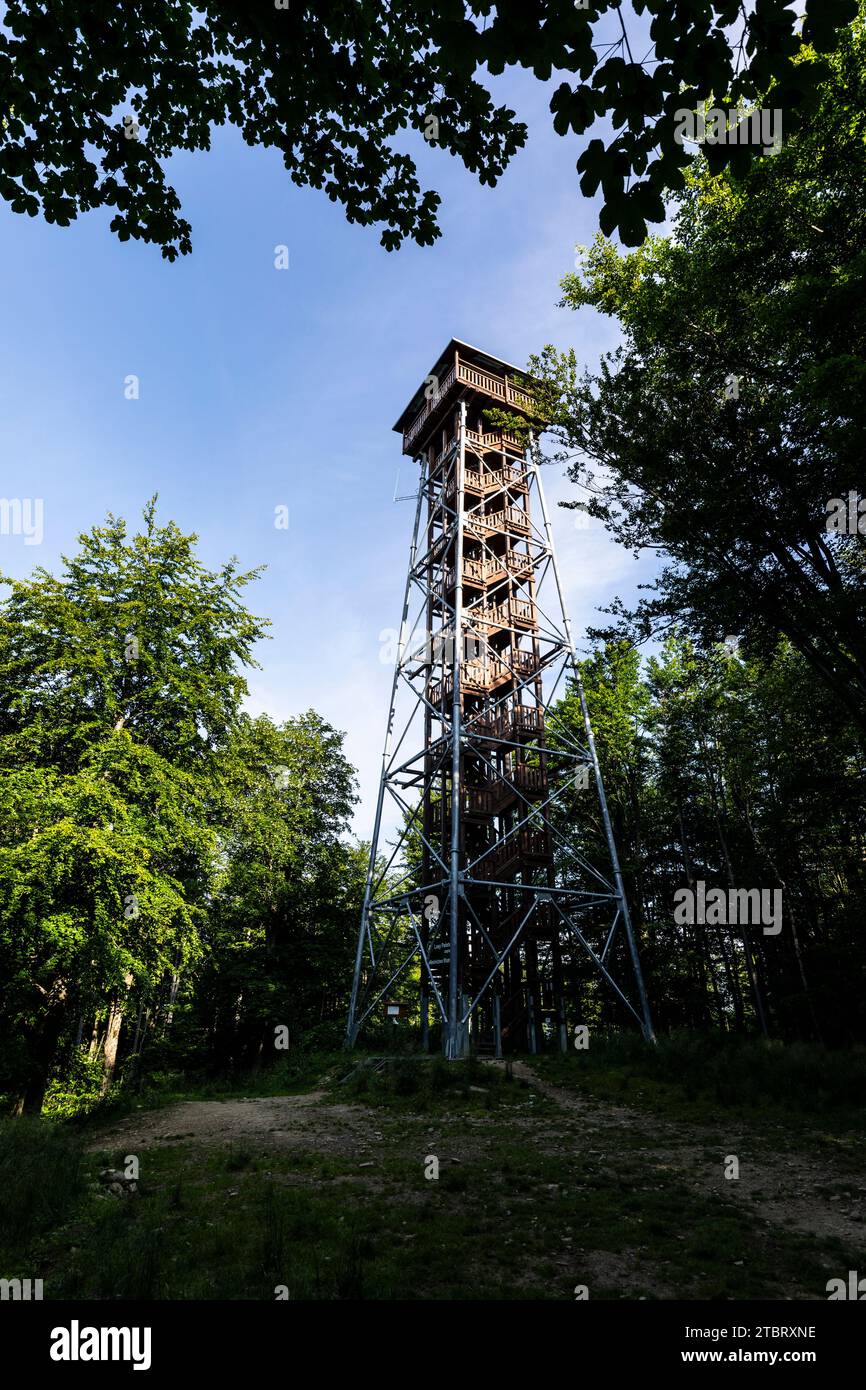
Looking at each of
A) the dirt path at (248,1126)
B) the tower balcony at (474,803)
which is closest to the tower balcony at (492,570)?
the tower balcony at (474,803)

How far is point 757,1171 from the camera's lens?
7367 millimetres

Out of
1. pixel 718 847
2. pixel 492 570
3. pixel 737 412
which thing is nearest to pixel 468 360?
pixel 492 570

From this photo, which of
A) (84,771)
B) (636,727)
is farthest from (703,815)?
(84,771)

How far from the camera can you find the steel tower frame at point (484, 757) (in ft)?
53.9

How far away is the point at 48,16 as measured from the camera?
3.94 meters

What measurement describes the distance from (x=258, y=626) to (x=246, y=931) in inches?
504

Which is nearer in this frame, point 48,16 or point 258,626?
point 48,16

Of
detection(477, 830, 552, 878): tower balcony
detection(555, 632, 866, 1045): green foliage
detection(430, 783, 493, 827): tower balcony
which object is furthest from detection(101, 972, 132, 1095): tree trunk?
detection(555, 632, 866, 1045): green foliage

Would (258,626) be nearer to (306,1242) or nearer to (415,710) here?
(415,710)

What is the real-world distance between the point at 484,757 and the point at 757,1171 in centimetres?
1110

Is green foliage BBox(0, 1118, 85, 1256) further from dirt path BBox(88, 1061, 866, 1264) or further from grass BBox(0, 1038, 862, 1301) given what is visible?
dirt path BBox(88, 1061, 866, 1264)

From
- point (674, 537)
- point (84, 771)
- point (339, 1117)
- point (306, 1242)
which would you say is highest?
point (674, 537)

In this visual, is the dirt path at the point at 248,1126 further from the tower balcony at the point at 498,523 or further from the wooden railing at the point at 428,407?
the wooden railing at the point at 428,407

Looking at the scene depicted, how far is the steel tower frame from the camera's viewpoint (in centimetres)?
1644
